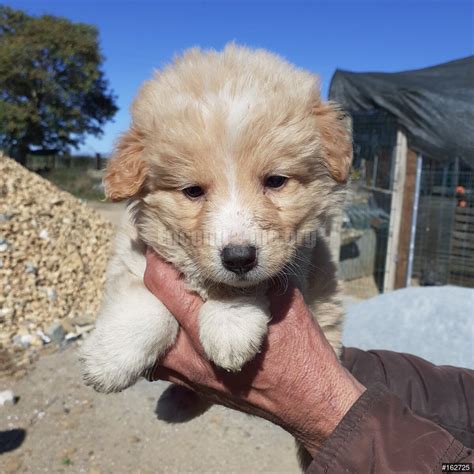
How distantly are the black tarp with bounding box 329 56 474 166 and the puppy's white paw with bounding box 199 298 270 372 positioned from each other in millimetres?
5059

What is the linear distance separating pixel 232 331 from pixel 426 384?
5.28ft

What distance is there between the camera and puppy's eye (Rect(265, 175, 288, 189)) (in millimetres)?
2135

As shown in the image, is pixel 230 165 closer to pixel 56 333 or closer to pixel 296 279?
pixel 296 279

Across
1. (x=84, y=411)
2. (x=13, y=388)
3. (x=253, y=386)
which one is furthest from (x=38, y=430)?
(x=253, y=386)

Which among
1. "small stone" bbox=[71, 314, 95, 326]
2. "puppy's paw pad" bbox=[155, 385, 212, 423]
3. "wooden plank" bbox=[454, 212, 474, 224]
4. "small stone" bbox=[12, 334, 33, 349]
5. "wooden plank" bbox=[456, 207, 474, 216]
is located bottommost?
"small stone" bbox=[12, 334, 33, 349]

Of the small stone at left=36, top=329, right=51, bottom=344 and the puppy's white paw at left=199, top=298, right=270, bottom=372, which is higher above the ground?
the puppy's white paw at left=199, top=298, right=270, bottom=372

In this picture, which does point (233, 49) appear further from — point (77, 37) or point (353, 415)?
point (77, 37)

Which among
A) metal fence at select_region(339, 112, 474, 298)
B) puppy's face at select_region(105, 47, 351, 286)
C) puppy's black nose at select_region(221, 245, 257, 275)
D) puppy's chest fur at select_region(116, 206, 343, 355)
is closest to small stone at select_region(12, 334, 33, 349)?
puppy's chest fur at select_region(116, 206, 343, 355)

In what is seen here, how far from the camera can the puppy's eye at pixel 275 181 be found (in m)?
2.13

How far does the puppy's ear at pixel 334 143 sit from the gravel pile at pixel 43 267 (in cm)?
482

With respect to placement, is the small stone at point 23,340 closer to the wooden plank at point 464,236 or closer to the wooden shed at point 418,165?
the wooden shed at point 418,165

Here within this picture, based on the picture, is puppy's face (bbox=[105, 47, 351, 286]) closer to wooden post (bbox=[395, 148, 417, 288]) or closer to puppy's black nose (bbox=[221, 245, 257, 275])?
puppy's black nose (bbox=[221, 245, 257, 275])

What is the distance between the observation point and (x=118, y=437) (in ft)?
14.5

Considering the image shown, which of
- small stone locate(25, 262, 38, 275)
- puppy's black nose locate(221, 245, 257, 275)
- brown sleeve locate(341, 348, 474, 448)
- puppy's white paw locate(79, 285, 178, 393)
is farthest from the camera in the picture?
small stone locate(25, 262, 38, 275)
